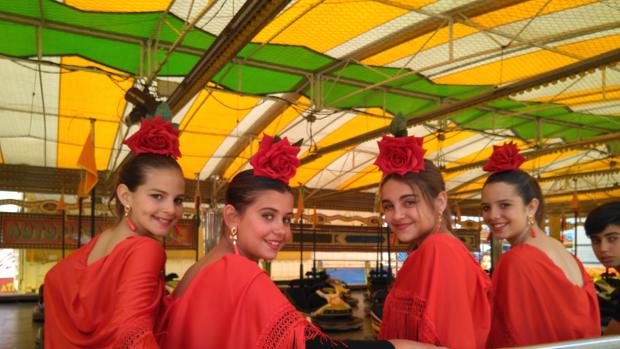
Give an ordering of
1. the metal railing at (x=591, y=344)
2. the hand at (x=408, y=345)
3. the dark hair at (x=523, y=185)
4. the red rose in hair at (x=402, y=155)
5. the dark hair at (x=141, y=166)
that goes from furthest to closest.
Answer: the dark hair at (x=523, y=185) → the dark hair at (x=141, y=166) → the red rose in hair at (x=402, y=155) → the hand at (x=408, y=345) → the metal railing at (x=591, y=344)

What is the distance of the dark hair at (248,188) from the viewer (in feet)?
4.29

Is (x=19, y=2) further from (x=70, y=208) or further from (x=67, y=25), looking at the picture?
(x=70, y=208)

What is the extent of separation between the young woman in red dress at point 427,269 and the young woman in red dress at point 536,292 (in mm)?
193

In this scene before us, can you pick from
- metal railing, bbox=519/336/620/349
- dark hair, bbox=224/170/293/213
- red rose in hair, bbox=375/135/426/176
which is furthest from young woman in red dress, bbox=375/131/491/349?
dark hair, bbox=224/170/293/213

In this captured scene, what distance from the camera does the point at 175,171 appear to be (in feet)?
5.36

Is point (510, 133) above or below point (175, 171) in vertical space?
above

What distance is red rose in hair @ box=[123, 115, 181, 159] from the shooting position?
1630 millimetres

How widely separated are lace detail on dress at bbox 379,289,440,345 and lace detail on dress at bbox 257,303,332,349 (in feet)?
1.11

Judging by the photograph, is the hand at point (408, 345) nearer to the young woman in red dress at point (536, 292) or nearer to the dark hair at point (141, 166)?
the young woman in red dress at point (536, 292)

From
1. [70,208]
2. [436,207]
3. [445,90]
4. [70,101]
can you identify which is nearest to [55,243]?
[70,208]

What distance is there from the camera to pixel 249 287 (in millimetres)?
1085

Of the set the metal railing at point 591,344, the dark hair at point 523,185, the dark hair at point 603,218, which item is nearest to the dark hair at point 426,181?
the dark hair at point 523,185

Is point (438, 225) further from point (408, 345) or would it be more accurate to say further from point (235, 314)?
point (235, 314)

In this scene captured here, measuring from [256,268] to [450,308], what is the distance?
50 centimetres
